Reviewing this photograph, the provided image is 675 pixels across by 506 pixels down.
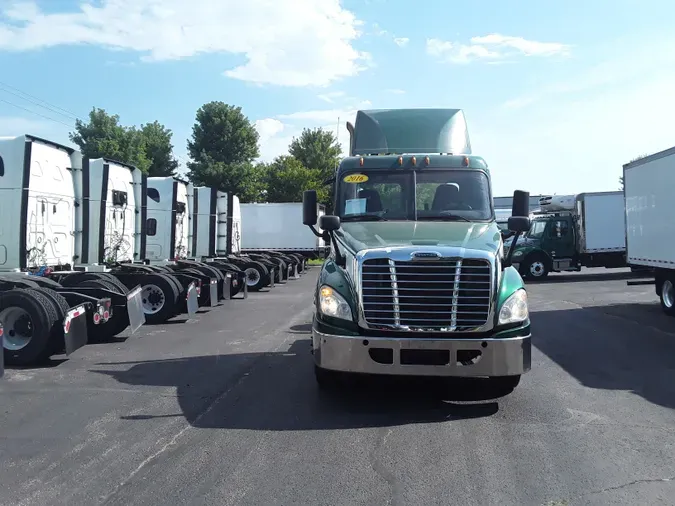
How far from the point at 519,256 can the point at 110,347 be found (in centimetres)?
1980

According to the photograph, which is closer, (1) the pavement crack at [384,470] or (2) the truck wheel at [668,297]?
(1) the pavement crack at [384,470]

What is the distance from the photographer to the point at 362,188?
26.5 feet

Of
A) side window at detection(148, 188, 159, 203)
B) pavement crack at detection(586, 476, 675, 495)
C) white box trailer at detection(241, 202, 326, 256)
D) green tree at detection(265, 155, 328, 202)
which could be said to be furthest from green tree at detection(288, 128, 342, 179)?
pavement crack at detection(586, 476, 675, 495)

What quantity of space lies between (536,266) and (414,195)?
2010cm

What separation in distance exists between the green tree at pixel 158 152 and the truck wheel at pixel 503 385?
167ft

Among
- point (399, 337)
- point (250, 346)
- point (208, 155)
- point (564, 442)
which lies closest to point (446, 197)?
point (399, 337)

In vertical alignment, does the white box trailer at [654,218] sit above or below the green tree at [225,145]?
below

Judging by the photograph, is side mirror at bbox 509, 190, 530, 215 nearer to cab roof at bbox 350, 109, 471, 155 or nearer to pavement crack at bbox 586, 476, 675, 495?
cab roof at bbox 350, 109, 471, 155

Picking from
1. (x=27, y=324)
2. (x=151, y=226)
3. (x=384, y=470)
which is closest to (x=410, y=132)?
(x=27, y=324)

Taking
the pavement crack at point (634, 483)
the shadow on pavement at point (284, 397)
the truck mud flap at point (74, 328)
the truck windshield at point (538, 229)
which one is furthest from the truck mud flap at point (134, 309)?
the truck windshield at point (538, 229)

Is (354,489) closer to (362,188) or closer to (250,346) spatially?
(362,188)

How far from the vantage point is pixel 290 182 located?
52469 millimetres

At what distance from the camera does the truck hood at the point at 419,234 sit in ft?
21.8

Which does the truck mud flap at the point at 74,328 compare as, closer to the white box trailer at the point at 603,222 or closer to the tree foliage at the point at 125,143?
the white box trailer at the point at 603,222
